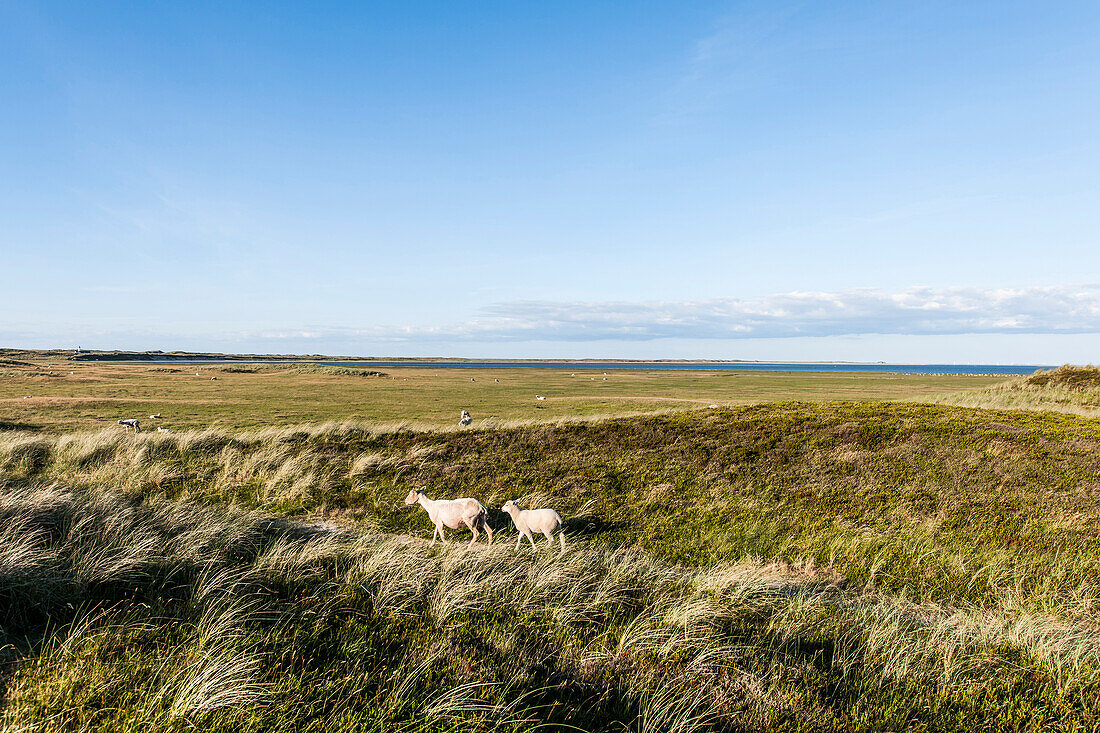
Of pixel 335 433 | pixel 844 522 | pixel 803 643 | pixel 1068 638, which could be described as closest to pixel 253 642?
pixel 803 643

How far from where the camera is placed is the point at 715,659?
433 centimetres

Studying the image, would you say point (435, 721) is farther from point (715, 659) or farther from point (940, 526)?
point (940, 526)

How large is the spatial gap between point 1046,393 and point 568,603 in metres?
34.2

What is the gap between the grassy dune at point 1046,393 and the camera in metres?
24.5

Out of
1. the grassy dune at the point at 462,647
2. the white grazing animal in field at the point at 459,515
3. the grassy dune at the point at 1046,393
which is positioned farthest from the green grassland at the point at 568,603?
the grassy dune at the point at 1046,393

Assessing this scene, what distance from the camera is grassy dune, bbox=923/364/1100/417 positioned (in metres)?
24.5

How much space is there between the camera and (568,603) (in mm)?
5285

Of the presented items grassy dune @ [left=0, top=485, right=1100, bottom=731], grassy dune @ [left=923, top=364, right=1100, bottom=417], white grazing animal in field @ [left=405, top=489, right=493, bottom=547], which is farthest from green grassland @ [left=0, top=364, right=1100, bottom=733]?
grassy dune @ [left=923, top=364, right=1100, bottom=417]

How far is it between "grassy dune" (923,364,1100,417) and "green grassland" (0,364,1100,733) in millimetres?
16669

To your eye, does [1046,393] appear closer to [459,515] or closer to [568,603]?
[459,515]

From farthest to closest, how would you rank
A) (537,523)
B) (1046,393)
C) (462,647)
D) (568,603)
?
(1046,393) < (537,523) < (568,603) < (462,647)

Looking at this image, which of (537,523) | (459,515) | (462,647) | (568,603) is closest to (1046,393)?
(537,523)

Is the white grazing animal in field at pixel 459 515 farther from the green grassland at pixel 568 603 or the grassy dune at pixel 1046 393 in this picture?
the grassy dune at pixel 1046 393

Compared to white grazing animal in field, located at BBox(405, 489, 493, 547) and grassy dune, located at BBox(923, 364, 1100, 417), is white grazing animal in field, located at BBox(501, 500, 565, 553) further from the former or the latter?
grassy dune, located at BBox(923, 364, 1100, 417)
